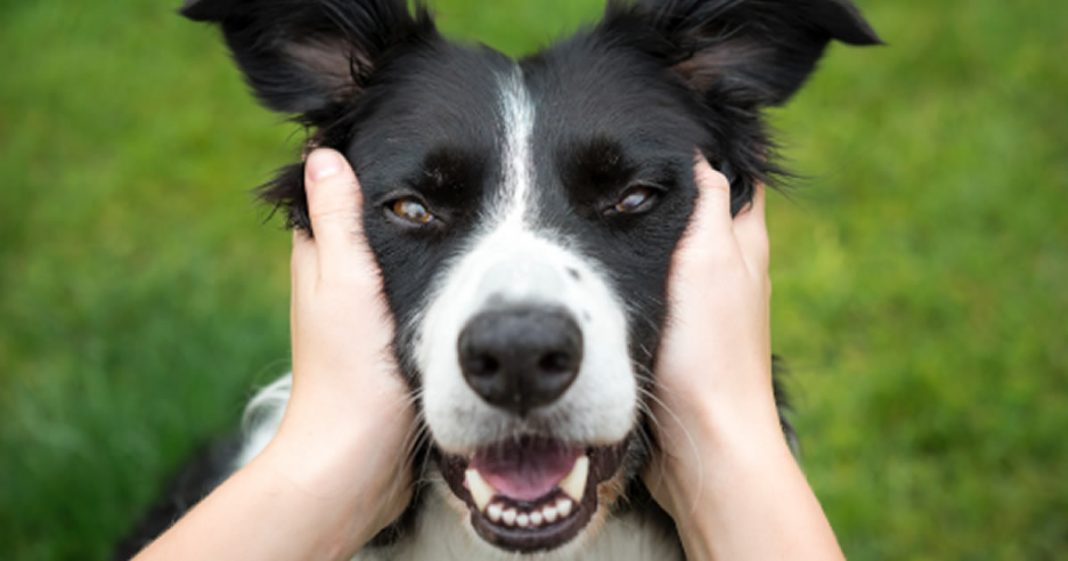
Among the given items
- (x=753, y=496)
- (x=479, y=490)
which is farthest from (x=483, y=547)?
(x=753, y=496)

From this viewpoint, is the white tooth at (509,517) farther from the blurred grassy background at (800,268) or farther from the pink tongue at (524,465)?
the blurred grassy background at (800,268)

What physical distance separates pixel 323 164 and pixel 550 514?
3.49 feet

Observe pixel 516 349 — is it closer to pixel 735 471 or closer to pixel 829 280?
pixel 735 471

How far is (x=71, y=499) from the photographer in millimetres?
4379

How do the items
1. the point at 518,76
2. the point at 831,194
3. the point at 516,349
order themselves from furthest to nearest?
the point at 831,194
the point at 518,76
the point at 516,349

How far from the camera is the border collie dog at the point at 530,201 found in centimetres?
236

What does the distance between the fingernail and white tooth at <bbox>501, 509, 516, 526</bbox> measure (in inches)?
38.0

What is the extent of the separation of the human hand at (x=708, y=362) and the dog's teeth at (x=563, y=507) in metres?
0.33

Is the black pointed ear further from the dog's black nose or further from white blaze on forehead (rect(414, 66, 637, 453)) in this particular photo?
the dog's black nose

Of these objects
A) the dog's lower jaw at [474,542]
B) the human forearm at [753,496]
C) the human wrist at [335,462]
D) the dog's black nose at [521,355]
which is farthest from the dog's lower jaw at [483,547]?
the dog's black nose at [521,355]

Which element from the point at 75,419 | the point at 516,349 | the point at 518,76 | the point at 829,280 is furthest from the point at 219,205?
the point at 516,349

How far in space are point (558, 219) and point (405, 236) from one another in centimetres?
38

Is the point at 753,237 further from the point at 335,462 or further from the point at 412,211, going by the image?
A: the point at 335,462

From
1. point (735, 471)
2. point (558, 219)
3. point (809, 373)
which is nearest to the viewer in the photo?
point (735, 471)
